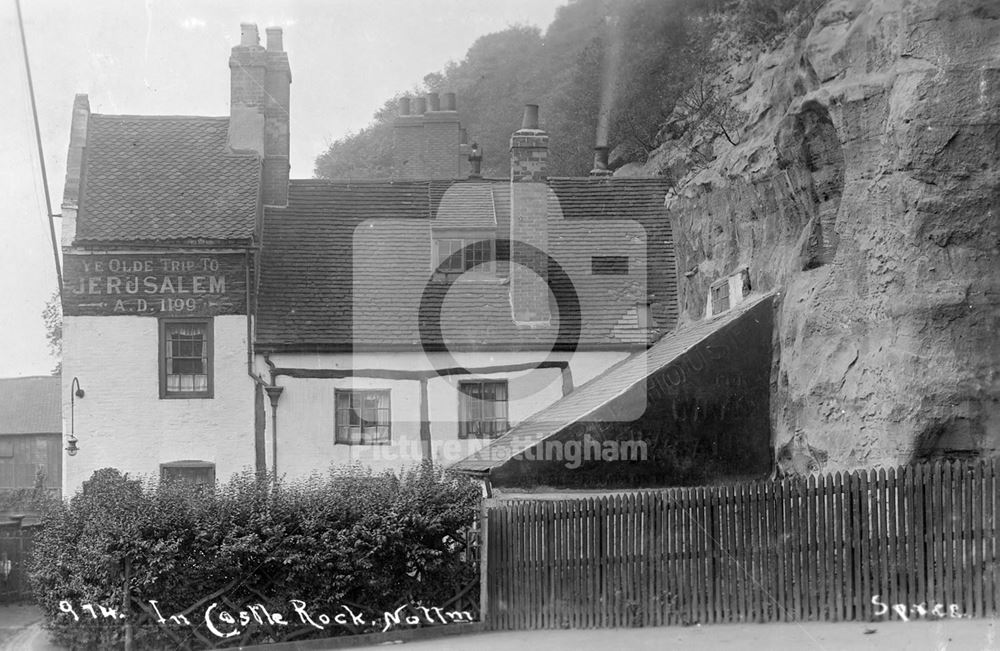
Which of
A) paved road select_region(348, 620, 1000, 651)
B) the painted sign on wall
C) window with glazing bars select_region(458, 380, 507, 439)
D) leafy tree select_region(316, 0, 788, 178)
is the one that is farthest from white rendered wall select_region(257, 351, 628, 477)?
paved road select_region(348, 620, 1000, 651)

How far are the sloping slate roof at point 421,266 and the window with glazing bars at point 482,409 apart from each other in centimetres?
88

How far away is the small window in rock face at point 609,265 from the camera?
83.4ft

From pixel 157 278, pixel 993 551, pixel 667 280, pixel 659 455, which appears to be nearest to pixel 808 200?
pixel 659 455

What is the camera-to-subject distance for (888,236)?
539 inches

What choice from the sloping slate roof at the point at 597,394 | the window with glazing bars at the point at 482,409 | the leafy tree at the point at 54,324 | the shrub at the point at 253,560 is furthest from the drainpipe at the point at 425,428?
the leafy tree at the point at 54,324

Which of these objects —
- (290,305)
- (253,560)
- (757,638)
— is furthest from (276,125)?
(757,638)

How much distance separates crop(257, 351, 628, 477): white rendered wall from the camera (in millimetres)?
23031

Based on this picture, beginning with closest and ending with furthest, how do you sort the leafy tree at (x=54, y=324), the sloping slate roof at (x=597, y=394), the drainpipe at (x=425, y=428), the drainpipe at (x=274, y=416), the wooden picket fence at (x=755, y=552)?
1. the wooden picket fence at (x=755, y=552)
2. the sloping slate roof at (x=597, y=394)
3. the drainpipe at (x=274, y=416)
4. the drainpipe at (x=425, y=428)
5. the leafy tree at (x=54, y=324)

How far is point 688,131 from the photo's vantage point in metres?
26.3

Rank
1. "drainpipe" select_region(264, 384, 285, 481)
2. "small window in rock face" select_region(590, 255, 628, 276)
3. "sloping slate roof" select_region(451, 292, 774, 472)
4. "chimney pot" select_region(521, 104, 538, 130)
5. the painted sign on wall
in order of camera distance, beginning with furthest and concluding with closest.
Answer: "chimney pot" select_region(521, 104, 538, 130) → "small window in rock face" select_region(590, 255, 628, 276) → the painted sign on wall → "drainpipe" select_region(264, 384, 285, 481) → "sloping slate roof" select_region(451, 292, 774, 472)

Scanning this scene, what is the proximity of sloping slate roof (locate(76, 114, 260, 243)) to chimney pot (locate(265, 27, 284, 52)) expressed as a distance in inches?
79.7

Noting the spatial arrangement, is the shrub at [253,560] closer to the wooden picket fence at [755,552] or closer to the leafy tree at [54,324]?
the wooden picket fence at [755,552]

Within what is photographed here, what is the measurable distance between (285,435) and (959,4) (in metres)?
14.7

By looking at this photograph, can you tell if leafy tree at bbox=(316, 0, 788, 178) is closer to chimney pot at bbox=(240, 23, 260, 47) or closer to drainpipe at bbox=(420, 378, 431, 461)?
drainpipe at bbox=(420, 378, 431, 461)
